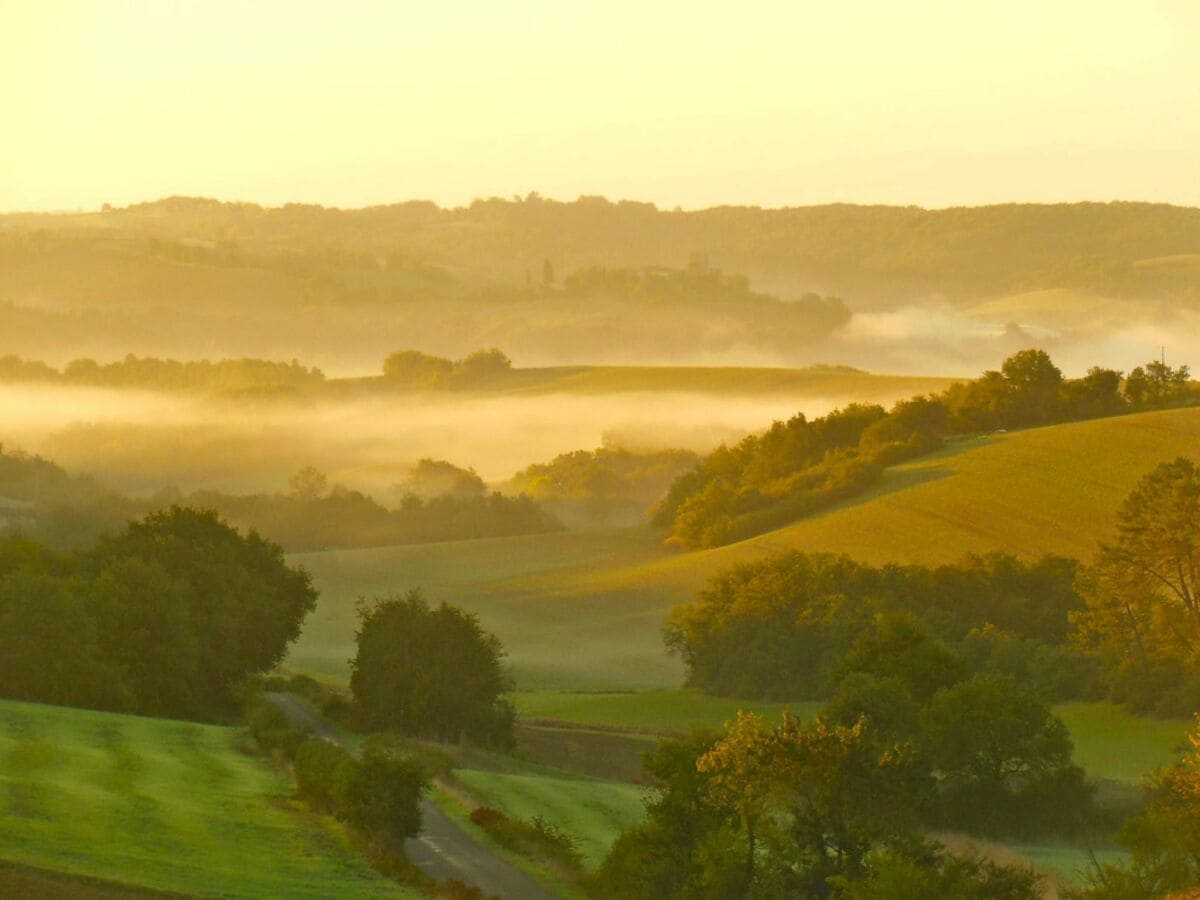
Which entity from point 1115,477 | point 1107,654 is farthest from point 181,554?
point 1115,477

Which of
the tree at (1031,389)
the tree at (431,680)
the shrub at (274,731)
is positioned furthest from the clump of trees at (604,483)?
the shrub at (274,731)

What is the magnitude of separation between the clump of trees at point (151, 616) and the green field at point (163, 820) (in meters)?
12.1

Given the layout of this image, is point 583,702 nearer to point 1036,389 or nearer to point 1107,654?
point 1107,654

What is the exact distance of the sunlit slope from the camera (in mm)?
98375

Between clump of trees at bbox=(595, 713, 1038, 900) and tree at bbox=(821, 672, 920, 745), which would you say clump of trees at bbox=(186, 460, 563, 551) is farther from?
clump of trees at bbox=(595, 713, 1038, 900)

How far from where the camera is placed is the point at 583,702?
79.6m

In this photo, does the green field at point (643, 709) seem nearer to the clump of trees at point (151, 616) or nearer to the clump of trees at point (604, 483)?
the clump of trees at point (151, 616)

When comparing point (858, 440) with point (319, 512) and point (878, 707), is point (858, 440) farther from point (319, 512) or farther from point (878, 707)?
point (878, 707)

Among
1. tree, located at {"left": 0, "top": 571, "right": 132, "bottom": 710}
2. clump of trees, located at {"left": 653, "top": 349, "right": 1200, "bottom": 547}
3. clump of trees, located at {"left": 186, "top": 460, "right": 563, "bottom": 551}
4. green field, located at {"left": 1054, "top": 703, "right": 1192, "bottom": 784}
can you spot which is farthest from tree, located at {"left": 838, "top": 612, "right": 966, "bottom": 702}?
clump of trees, located at {"left": 186, "top": 460, "right": 563, "bottom": 551}

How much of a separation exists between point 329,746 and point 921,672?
13966mm

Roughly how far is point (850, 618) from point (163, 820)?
155 ft

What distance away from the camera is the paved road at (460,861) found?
115 feet

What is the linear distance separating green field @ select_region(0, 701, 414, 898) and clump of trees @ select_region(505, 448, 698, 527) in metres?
122

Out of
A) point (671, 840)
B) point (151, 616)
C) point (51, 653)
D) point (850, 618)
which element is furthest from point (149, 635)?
point (671, 840)
